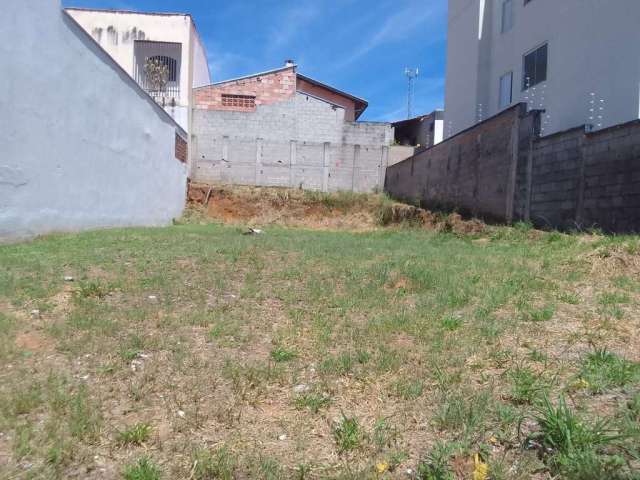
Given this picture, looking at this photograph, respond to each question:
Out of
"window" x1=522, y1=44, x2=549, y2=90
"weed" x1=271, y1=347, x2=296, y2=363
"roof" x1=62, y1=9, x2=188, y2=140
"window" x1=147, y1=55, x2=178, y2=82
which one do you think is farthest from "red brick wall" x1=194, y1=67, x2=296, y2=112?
"weed" x1=271, y1=347, x2=296, y2=363

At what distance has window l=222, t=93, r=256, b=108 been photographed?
20125 millimetres

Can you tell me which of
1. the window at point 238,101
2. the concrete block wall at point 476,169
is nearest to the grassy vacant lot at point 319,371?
the concrete block wall at point 476,169

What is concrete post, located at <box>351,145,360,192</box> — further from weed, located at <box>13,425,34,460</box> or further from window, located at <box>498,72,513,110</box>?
weed, located at <box>13,425,34,460</box>

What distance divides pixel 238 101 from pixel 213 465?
1977 centimetres

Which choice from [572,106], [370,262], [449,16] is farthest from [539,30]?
[370,262]

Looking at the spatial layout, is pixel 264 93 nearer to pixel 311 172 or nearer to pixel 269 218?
pixel 311 172

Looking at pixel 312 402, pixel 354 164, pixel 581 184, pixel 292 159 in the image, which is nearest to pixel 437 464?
pixel 312 402

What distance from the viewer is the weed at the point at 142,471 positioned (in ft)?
6.66

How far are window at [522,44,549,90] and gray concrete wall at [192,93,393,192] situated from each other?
242 inches

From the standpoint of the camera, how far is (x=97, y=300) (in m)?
4.38

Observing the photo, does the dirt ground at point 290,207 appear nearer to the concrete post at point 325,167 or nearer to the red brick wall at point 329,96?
the concrete post at point 325,167

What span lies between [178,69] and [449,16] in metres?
11.5

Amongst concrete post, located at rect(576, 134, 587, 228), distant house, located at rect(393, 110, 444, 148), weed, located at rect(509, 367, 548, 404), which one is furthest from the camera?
distant house, located at rect(393, 110, 444, 148)

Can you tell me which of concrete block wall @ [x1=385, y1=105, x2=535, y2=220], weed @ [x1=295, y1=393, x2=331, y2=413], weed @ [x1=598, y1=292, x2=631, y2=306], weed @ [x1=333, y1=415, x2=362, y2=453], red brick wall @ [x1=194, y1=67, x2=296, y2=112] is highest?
red brick wall @ [x1=194, y1=67, x2=296, y2=112]
